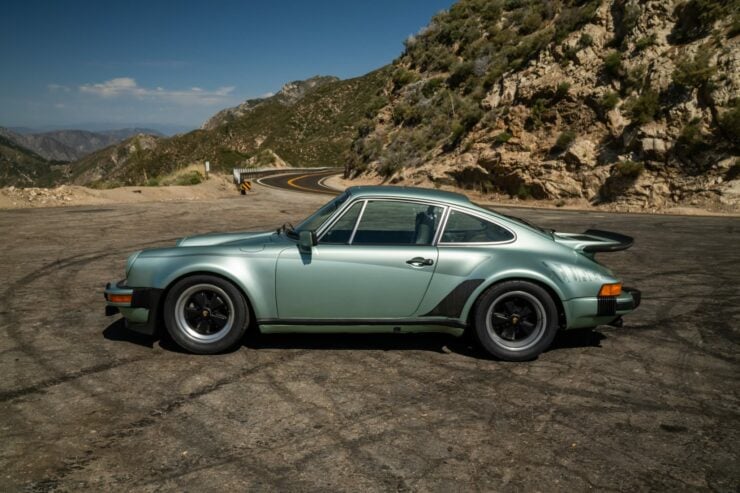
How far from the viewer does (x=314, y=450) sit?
3.34 m

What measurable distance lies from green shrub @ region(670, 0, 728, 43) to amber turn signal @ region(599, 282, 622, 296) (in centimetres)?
2388

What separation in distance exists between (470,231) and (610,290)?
4.30 feet

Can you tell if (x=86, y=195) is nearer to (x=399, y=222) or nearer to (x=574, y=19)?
(x=399, y=222)

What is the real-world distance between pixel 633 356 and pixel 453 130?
26.8 metres

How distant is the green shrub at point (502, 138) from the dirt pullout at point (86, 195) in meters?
13.5

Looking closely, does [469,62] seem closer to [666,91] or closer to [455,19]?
[455,19]

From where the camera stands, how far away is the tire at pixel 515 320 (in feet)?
15.7

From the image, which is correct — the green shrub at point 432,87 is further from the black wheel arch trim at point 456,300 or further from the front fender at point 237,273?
the front fender at point 237,273

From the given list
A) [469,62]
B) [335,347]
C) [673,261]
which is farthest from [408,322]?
[469,62]

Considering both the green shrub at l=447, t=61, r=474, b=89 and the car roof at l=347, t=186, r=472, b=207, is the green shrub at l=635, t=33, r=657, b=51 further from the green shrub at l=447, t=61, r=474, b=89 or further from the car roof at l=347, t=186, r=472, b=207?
the car roof at l=347, t=186, r=472, b=207

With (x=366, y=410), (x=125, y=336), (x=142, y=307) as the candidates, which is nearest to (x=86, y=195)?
(x=125, y=336)

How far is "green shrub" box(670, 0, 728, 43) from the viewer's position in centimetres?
2320

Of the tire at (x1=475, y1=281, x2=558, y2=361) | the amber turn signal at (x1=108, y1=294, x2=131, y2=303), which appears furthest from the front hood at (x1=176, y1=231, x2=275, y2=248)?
the tire at (x1=475, y1=281, x2=558, y2=361)

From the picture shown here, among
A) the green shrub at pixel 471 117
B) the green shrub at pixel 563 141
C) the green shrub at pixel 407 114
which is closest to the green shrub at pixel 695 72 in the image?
the green shrub at pixel 563 141
